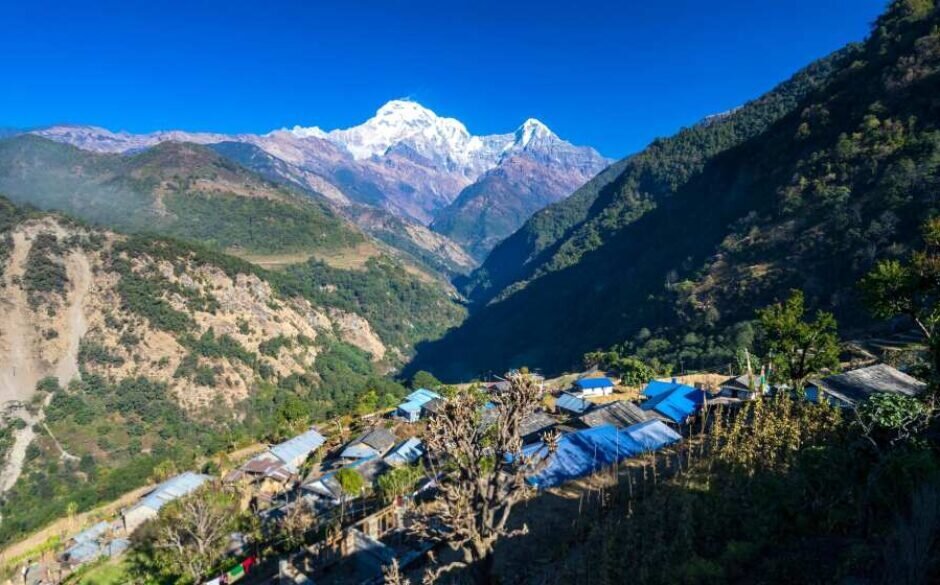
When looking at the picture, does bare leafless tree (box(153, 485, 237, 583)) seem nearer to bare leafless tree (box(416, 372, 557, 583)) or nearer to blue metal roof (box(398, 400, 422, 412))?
bare leafless tree (box(416, 372, 557, 583))

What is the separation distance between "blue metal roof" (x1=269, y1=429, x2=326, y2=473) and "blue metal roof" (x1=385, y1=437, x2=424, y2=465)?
9.82m

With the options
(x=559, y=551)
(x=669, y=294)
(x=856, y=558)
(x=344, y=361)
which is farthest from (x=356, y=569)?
(x=344, y=361)

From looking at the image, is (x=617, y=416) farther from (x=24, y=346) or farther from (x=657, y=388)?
(x=24, y=346)

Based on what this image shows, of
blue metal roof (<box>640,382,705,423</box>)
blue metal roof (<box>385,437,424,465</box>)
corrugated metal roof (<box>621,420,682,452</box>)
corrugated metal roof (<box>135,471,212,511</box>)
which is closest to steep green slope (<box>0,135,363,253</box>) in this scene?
corrugated metal roof (<box>135,471,212,511</box>)

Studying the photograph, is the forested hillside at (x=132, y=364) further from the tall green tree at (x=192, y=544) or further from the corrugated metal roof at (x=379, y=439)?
the tall green tree at (x=192, y=544)

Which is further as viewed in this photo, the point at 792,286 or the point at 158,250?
the point at 158,250

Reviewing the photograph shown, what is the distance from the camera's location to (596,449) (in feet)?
64.1

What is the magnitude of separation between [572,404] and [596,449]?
19.6m

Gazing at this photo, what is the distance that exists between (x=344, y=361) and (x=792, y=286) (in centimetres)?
8870

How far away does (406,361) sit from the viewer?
473ft

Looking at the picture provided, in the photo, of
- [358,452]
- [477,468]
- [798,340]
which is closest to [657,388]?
[798,340]

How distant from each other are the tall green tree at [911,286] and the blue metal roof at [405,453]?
83.2 ft

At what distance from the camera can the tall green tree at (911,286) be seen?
1526cm

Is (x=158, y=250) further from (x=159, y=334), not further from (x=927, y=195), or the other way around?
(x=927, y=195)
